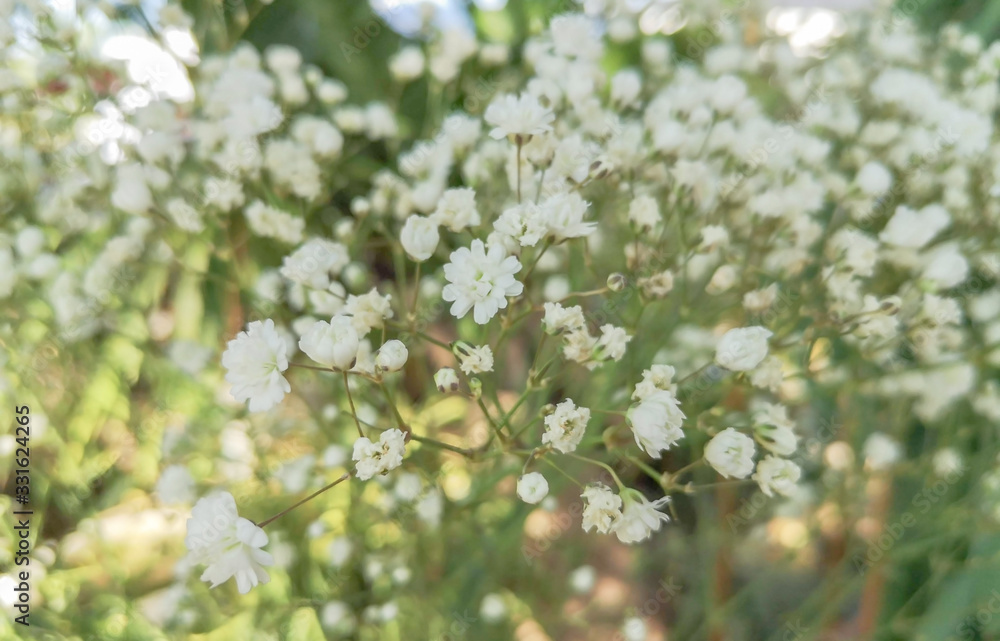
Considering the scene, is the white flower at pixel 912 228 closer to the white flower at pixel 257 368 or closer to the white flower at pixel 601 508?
the white flower at pixel 601 508

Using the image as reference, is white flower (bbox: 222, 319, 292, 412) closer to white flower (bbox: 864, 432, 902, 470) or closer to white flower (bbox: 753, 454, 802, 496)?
white flower (bbox: 753, 454, 802, 496)

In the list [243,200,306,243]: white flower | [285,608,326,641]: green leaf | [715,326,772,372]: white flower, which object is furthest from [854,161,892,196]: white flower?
[285,608,326,641]: green leaf

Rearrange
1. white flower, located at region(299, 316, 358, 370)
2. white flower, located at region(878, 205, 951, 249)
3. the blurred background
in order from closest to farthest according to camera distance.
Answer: white flower, located at region(299, 316, 358, 370) < white flower, located at region(878, 205, 951, 249) < the blurred background

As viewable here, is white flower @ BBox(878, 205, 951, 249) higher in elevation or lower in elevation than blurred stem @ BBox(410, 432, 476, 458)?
higher

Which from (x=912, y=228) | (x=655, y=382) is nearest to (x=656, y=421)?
(x=655, y=382)

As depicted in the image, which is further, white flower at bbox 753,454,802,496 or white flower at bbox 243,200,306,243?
white flower at bbox 243,200,306,243

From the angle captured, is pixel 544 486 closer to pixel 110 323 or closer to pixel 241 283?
pixel 241 283
